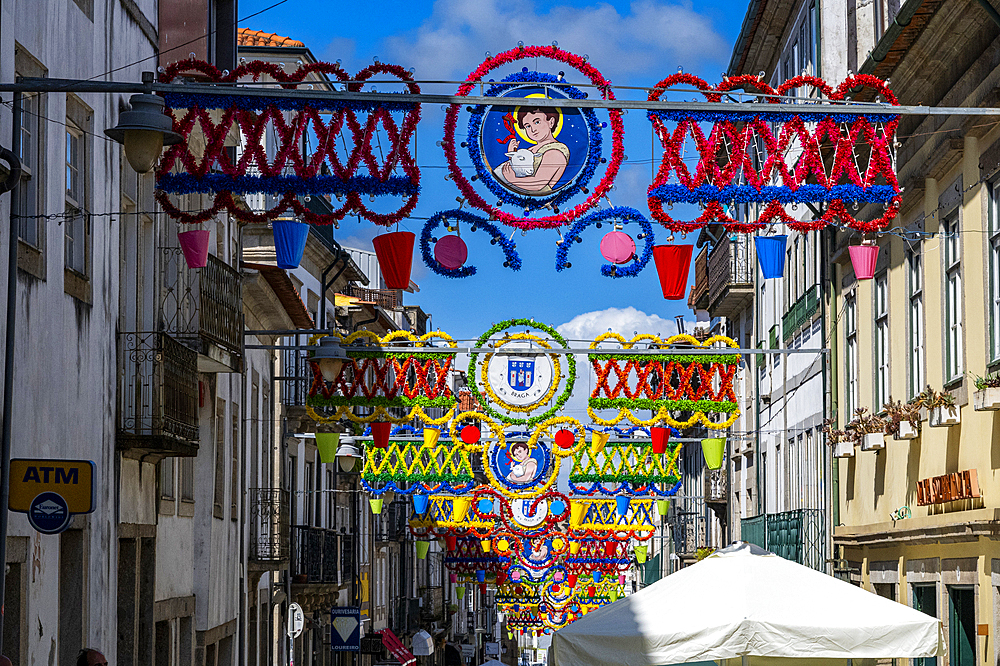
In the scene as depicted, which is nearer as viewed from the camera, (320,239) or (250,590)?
(250,590)

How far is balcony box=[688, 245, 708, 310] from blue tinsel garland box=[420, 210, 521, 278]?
28.8 metres

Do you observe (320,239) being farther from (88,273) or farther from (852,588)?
(852,588)

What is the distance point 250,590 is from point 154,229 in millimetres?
10346

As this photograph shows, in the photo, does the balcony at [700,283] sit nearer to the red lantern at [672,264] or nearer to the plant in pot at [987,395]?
the red lantern at [672,264]

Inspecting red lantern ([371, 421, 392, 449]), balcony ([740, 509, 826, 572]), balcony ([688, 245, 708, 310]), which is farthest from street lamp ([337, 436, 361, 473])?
balcony ([688, 245, 708, 310])

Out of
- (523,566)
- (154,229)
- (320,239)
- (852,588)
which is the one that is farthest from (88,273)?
(523,566)

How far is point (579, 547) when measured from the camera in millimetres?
34656

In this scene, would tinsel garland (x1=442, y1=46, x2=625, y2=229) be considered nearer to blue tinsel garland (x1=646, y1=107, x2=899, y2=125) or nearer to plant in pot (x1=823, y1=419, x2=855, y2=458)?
blue tinsel garland (x1=646, y1=107, x2=899, y2=125)

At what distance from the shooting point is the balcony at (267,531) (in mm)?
26984

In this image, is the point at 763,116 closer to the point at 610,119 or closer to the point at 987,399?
the point at 610,119

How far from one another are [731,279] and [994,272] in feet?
73.3

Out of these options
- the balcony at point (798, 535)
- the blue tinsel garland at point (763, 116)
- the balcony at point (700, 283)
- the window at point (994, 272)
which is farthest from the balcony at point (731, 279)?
the blue tinsel garland at point (763, 116)

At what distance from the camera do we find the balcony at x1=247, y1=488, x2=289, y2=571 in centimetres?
2698

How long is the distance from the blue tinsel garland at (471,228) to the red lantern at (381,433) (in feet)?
27.3
